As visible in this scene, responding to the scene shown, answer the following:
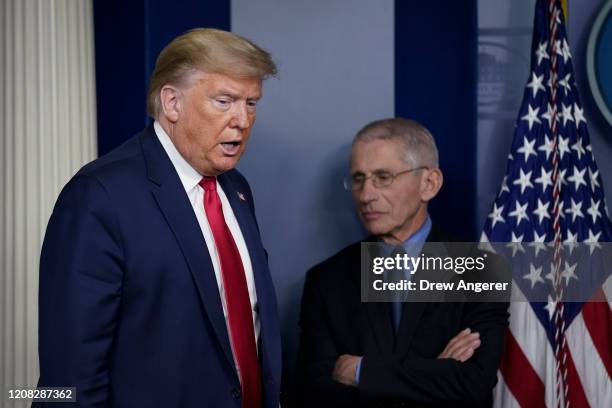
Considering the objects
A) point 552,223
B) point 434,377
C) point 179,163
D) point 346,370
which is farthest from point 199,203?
point 552,223

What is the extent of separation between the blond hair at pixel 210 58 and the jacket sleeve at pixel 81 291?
0.34m

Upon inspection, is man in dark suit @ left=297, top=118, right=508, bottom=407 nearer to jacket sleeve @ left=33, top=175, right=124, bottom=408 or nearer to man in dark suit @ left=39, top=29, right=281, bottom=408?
man in dark suit @ left=39, top=29, right=281, bottom=408

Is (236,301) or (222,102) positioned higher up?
(222,102)

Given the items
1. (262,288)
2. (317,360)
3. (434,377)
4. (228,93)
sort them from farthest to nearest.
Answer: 1. (317,360)
2. (434,377)
3. (262,288)
4. (228,93)

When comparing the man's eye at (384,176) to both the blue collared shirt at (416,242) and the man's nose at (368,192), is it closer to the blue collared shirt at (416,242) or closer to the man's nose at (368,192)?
the man's nose at (368,192)

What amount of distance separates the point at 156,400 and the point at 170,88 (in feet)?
2.33

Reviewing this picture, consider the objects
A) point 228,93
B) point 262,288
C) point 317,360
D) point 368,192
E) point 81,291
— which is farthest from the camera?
point 368,192

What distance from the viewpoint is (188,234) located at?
1.69m

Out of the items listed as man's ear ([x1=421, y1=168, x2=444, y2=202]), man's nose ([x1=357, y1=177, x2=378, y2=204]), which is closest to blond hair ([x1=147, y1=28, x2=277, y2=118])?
man's nose ([x1=357, y1=177, x2=378, y2=204])

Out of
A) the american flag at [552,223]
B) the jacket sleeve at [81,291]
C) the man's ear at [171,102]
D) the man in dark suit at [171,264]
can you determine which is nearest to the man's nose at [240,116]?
the man in dark suit at [171,264]

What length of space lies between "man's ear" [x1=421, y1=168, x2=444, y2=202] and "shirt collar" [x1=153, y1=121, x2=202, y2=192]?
3.48 ft

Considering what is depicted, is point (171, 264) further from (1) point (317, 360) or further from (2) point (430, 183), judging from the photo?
Result: (2) point (430, 183)

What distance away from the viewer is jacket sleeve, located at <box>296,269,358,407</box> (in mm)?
2377

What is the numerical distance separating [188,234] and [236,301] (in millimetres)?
217
